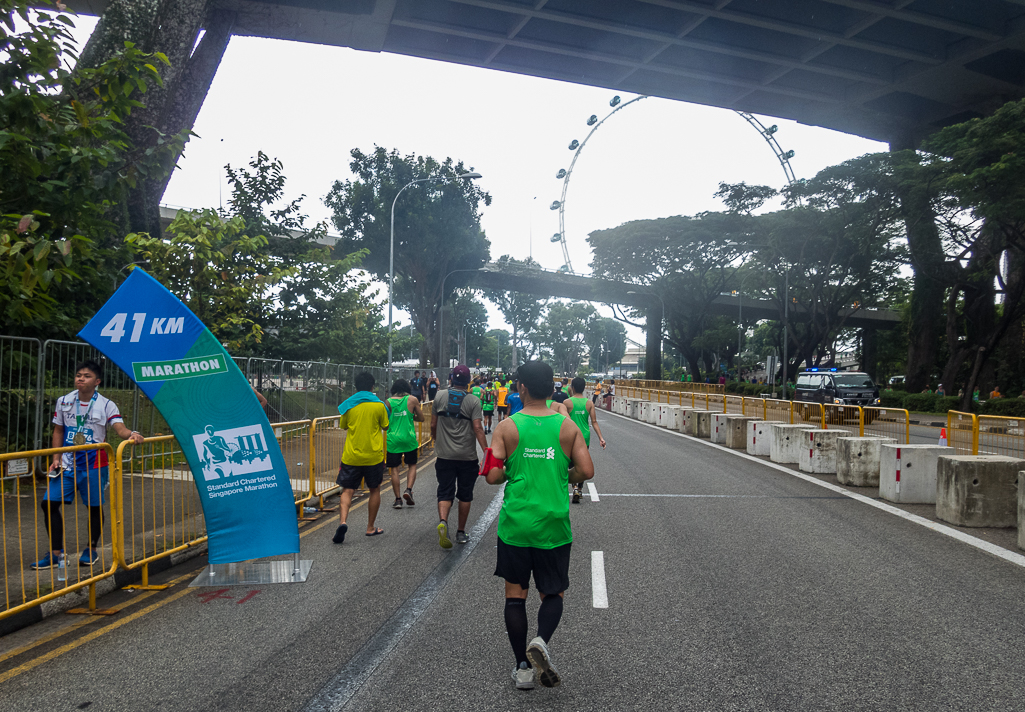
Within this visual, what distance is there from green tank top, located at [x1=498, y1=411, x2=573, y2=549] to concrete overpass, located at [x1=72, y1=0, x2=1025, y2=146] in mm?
32448

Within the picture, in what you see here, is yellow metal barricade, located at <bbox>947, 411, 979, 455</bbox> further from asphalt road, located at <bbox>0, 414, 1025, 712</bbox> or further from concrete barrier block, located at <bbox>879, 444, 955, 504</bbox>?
asphalt road, located at <bbox>0, 414, 1025, 712</bbox>

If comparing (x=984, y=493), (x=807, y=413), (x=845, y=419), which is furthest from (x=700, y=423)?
(x=984, y=493)

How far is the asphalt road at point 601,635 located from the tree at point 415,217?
37.9m

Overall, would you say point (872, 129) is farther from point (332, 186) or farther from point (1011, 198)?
point (332, 186)

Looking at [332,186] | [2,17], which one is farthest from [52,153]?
[332,186]

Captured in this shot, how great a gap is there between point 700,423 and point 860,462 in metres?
11.1

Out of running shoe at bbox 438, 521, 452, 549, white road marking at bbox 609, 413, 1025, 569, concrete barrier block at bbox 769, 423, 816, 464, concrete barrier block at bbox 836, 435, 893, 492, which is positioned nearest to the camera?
white road marking at bbox 609, 413, 1025, 569

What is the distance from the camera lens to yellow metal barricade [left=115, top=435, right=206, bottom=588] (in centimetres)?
641

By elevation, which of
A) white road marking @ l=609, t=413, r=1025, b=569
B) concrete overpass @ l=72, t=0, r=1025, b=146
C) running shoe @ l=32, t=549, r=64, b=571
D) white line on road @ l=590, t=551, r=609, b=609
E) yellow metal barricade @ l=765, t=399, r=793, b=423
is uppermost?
concrete overpass @ l=72, t=0, r=1025, b=146

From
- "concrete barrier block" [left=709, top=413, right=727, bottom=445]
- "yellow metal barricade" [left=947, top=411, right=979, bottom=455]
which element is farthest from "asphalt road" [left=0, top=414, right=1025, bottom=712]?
"concrete barrier block" [left=709, top=413, right=727, bottom=445]

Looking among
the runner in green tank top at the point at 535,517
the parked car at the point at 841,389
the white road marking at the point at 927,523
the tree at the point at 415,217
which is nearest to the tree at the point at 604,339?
the tree at the point at 415,217

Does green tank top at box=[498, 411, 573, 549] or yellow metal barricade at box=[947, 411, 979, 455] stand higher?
green tank top at box=[498, 411, 573, 549]

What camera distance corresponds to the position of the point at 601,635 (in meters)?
5.06

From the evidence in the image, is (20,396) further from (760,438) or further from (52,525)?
(760,438)
